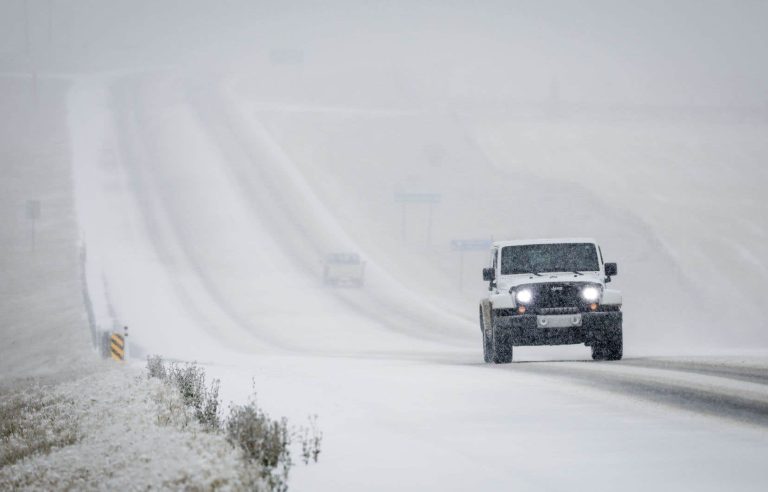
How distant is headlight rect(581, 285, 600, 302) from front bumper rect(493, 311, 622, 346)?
0.25 metres

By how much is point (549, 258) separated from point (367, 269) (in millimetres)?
40754

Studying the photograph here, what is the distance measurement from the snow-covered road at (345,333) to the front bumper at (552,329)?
23.6 inches

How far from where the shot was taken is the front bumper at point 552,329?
58.8 feet

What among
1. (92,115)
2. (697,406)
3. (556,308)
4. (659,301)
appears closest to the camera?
(697,406)

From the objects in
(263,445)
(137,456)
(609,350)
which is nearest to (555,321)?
(609,350)

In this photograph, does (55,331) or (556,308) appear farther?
(55,331)

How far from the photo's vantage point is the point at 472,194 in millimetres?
80375

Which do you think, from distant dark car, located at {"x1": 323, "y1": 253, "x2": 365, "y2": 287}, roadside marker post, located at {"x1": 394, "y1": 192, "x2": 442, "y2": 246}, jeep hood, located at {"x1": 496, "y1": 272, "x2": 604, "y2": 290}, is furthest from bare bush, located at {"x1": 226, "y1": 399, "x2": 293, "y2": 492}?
roadside marker post, located at {"x1": 394, "y1": 192, "x2": 442, "y2": 246}

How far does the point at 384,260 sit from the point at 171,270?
13.4 metres

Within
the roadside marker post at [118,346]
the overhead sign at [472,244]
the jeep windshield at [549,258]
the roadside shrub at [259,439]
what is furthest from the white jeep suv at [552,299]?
the overhead sign at [472,244]

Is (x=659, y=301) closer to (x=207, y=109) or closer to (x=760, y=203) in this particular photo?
(x=760, y=203)

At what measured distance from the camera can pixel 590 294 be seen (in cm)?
1809

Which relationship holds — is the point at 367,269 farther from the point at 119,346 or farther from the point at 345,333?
the point at 119,346

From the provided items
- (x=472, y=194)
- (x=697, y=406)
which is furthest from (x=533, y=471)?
(x=472, y=194)
